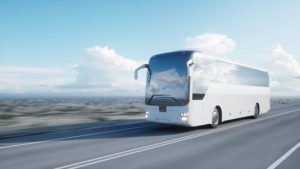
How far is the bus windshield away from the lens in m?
14.0

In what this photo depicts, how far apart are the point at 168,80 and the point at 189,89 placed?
1093mm

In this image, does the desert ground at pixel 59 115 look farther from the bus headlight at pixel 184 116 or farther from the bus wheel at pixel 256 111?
the bus headlight at pixel 184 116

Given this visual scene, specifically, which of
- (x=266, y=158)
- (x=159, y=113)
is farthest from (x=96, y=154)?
(x=159, y=113)

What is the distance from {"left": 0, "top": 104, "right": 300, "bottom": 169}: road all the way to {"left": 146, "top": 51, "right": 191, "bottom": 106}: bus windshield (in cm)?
172

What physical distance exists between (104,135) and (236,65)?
8.91 metres

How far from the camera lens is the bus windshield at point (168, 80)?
14.0 metres

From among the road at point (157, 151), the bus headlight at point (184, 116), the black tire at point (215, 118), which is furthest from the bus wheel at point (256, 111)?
the bus headlight at point (184, 116)

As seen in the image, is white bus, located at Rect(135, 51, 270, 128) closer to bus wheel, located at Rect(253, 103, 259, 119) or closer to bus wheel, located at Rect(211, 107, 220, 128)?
bus wheel, located at Rect(211, 107, 220, 128)

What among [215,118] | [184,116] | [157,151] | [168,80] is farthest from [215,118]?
[157,151]

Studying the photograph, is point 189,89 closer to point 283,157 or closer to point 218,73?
point 218,73

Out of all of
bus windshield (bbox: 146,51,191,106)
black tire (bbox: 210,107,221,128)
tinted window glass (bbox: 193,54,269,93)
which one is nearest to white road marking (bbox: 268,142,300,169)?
bus windshield (bbox: 146,51,191,106)

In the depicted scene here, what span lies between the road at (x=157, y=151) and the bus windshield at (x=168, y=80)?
1.72 meters

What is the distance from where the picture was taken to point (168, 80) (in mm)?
14414

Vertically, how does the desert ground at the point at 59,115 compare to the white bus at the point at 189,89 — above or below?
below
